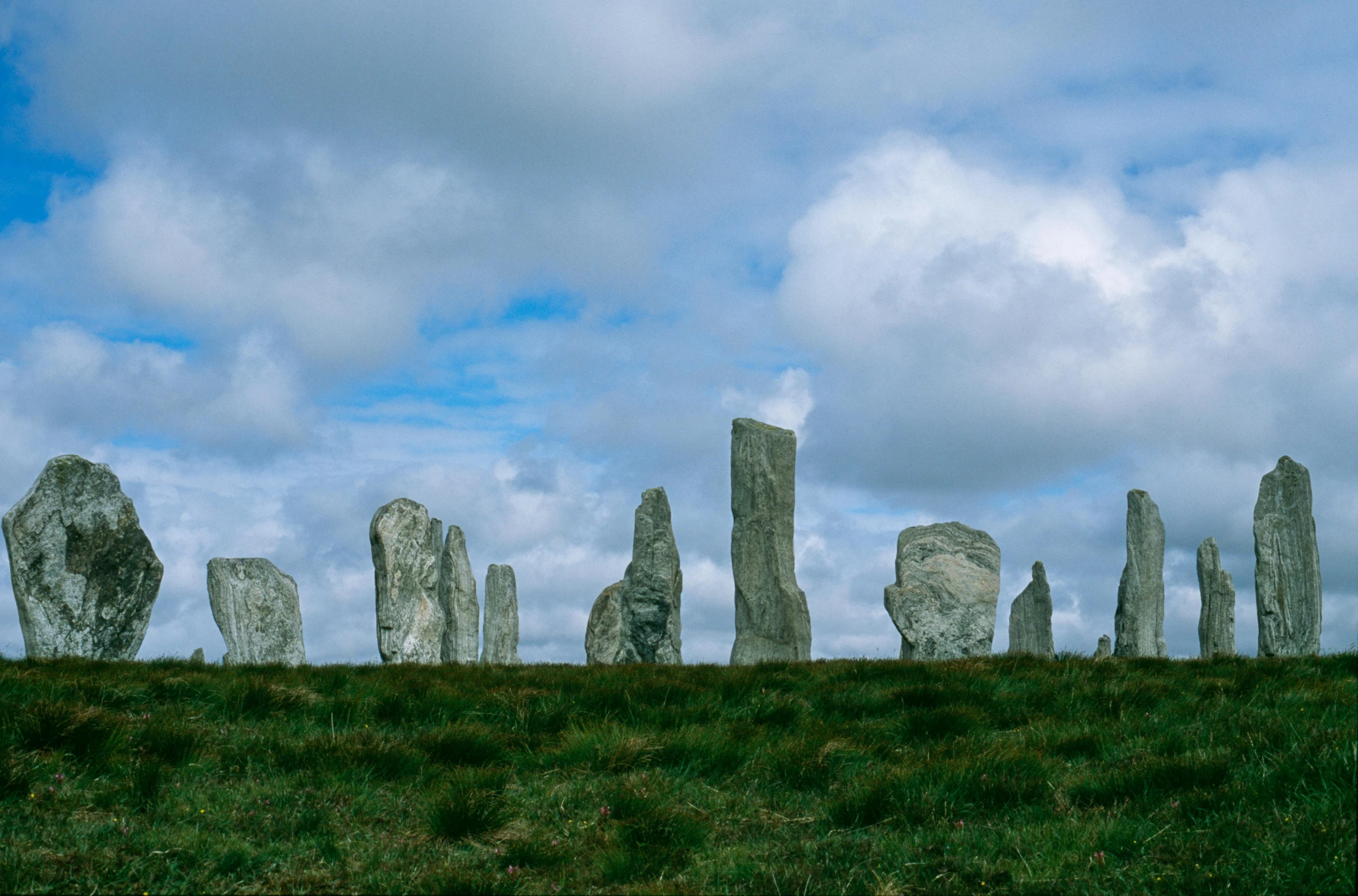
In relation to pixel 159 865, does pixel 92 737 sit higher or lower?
higher

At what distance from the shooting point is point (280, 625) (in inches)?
805

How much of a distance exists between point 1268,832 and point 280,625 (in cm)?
1850

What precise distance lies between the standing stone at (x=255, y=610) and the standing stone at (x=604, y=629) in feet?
27.6

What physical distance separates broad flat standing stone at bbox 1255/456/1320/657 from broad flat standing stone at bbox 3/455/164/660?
20.6 metres

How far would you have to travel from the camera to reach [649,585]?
64.6ft

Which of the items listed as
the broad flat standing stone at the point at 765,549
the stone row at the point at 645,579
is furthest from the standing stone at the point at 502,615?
the broad flat standing stone at the point at 765,549

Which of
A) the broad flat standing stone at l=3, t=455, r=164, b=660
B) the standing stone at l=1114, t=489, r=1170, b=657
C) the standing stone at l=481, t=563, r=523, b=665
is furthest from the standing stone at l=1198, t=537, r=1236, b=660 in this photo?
the broad flat standing stone at l=3, t=455, r=164, b=660

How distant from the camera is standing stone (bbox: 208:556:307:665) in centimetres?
1991

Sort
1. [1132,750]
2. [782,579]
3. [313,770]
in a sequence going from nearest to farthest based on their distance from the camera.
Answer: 1. [313,770]
2. [1132,750]
3. [782,579]

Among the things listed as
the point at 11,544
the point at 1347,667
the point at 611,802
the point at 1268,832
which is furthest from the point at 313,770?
the point at 11,544

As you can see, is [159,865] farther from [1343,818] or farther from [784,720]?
[1343,818]

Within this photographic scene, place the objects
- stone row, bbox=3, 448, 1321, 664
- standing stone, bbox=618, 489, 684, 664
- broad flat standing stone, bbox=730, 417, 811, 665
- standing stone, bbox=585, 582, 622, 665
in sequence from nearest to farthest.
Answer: stone row, bbox=3, 448, 1321, 664 < broad flat standing stone, bbox=730, 417, 811, 665 < standing stone, bbox=618, 489, 684, 664 < standing stone, bbox=585, 582, 622, 665

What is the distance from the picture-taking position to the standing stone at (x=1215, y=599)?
89.5ft

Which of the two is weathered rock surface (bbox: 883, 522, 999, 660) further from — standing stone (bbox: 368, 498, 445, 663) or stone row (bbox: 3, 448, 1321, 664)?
standing stone (bbox: 368, 498, 445, 663)
